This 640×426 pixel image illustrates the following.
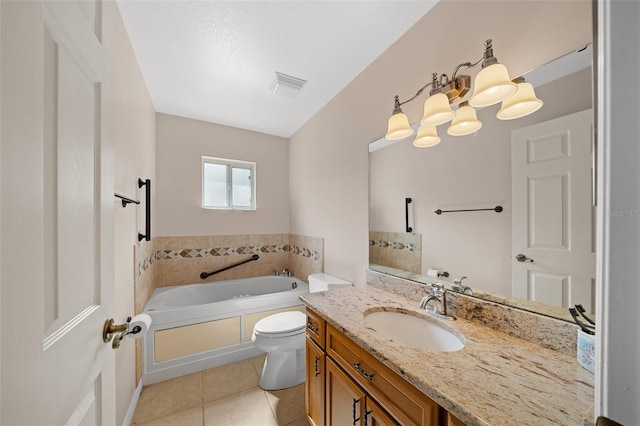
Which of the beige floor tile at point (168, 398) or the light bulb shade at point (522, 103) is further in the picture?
the beige floor tile at point (168, 398)

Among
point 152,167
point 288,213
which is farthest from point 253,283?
point 152,167

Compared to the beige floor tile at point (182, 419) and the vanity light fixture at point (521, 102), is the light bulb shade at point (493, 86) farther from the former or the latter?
the beige floor tile at point (182, 419)

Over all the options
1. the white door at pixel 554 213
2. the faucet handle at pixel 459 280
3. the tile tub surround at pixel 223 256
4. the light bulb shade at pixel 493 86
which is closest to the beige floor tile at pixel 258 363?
the tile tub surround at pixel 223 256

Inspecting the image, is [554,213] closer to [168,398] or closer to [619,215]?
[619,215]

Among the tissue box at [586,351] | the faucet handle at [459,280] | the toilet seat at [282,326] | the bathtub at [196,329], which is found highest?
the faucet handle at [459,280]

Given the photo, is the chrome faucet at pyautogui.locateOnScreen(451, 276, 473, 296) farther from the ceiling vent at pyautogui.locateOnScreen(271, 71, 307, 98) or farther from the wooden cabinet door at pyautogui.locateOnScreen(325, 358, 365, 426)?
the ceiling vent at pyautogui.locateOnScreen(271, 71, 307, 98)

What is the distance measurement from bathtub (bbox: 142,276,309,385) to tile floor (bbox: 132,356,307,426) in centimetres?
12

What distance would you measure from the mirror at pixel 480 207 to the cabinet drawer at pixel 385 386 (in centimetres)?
60

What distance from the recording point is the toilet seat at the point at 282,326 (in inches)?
71.8

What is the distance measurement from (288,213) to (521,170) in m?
2.79

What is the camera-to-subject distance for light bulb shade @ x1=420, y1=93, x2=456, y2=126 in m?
1.18

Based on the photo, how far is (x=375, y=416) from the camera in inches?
34.9

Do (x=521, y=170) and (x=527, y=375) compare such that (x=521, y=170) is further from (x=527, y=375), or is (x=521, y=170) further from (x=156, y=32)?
(x=156, y=32)

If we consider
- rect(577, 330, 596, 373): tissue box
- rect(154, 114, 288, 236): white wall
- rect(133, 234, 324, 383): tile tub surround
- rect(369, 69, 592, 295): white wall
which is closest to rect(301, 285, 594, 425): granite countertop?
rect(577, 330, 596, 373): tissue box
